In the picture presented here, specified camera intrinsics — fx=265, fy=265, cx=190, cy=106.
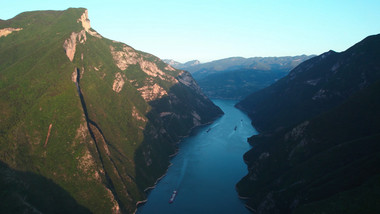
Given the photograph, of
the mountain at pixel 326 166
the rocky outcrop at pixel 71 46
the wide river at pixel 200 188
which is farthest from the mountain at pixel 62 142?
the mountain at pixel 326 166

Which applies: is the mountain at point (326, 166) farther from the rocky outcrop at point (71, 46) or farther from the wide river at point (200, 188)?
the rocky outcrop at point (71, 46)

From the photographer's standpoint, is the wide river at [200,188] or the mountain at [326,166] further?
the wide river at [200,188]

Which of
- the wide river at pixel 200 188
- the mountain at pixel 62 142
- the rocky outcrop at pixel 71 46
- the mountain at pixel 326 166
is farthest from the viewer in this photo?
the rocky outcrop at pixel 71 46

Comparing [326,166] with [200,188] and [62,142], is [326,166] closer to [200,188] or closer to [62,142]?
[200,188]

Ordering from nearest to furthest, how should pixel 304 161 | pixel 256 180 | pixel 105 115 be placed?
pixel 304 161, pixel 256 180, pixel 105 115

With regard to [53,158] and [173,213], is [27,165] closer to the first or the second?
[53,158]

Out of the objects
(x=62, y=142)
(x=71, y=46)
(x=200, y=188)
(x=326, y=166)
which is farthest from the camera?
(x=71, y=46)

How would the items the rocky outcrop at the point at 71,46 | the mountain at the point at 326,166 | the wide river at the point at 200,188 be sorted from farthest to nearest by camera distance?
the rocky outcrop at the point at 71,46 → the wide river at the point at 200,188 → the mountain at the point at 326,166

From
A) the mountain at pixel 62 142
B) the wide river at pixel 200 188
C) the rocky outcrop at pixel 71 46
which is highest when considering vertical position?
the rocky outcrop at pixel 71 46

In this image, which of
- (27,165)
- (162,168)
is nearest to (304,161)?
(162,168)

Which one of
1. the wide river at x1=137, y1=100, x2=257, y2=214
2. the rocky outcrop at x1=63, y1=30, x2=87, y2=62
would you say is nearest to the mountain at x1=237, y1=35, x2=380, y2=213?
the wide river at x1=137, y1=100, x2=257, y2=214

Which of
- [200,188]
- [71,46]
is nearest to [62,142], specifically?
[200,188]
